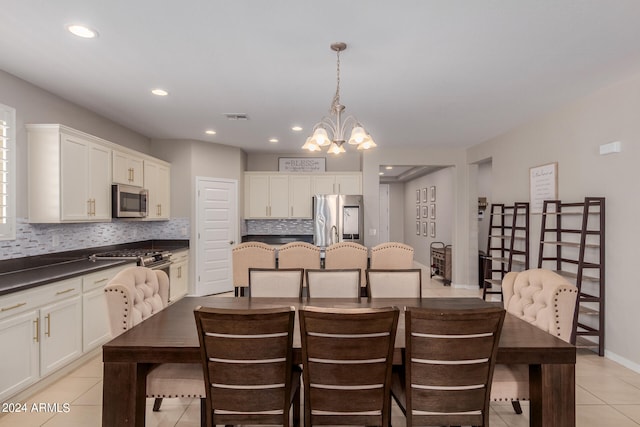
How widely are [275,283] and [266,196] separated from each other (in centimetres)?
402

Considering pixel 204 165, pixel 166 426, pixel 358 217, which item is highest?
pixel 204 165

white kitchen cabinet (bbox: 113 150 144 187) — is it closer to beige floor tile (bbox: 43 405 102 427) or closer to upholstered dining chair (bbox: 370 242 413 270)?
beige floor tile (bbox: 43 405 102 427)

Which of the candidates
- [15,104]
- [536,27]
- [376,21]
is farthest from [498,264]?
[15,104]

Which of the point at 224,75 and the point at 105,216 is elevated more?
the point at 224,75

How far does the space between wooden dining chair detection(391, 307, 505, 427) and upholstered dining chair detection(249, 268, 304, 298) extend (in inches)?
51.3

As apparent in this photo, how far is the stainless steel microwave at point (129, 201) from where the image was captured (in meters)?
4.16

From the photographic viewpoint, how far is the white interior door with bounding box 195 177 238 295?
5.86 metres

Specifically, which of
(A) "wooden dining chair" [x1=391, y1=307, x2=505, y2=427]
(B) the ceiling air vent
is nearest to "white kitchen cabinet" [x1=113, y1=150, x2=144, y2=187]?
(B) the ceiling air vent

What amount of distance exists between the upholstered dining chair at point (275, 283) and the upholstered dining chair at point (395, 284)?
0.57 m

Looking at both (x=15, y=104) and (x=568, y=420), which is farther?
(x=15, y=104)

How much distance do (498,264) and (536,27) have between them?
13.6ft

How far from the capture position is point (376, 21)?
7.46 feet

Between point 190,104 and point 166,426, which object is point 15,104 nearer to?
point 190,104

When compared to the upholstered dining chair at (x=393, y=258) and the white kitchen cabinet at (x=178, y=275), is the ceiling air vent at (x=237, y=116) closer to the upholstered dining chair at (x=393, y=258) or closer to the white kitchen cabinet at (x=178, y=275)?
the white kitchen cabinet at (x=178, y=275)
